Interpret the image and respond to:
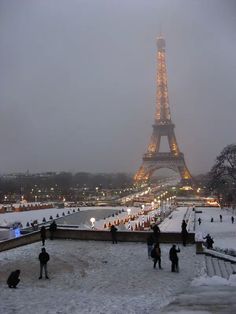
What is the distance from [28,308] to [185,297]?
4192 millimetres

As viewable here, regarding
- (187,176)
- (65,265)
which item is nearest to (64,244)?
(65,265)

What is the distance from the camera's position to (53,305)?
45.9ft

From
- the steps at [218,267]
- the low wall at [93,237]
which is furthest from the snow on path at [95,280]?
the low wall at [93,237]

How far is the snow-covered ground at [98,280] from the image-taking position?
46.0 ft

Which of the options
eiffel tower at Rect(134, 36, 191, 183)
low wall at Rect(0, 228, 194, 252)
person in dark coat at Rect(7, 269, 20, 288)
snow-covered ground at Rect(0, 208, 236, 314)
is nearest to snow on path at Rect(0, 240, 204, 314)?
snow-covered ground at Rect(0, 208, 236, 314)

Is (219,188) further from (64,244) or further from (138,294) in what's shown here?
(138,294)

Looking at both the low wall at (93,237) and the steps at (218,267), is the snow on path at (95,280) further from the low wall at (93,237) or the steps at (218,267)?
the low wall at (93,237)

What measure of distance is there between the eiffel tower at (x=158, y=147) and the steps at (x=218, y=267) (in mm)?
130685

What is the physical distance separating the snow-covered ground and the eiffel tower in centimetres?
12953

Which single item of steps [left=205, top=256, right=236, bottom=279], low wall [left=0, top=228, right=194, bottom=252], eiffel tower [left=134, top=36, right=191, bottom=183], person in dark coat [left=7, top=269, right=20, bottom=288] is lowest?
steps [left=205, top=256, right=236, bottom=279]

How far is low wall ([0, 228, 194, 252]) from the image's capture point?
2400 centimetres

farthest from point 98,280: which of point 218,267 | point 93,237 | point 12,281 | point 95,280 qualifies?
point 93,237

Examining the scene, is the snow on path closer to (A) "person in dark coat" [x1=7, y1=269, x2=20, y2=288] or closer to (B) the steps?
(A) "person in dark coat" [x1=7, y1=269, x2=20, y2=288]

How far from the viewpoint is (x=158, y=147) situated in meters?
160
